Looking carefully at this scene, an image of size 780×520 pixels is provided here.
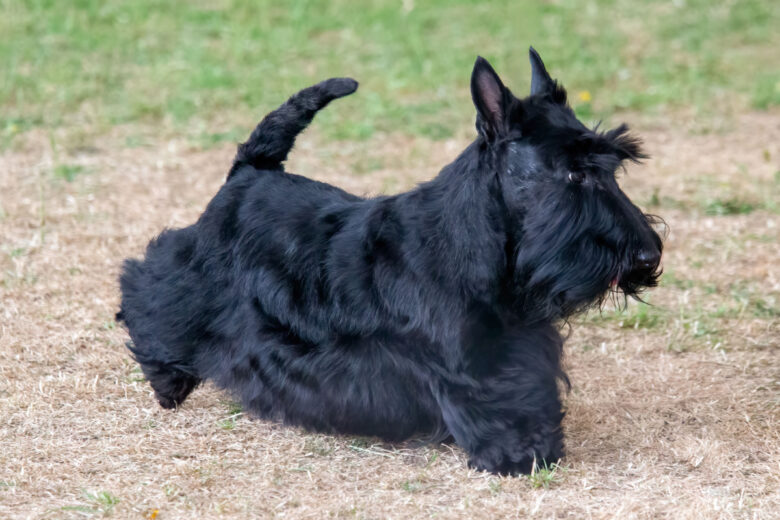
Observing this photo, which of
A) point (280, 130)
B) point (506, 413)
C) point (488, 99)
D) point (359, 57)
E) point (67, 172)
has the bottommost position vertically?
point (506, 413)

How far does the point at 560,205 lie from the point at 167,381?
158cm

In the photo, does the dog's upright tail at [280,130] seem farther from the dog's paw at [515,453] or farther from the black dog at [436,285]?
the dog's paw at [515,453]

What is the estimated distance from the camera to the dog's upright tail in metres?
3.73

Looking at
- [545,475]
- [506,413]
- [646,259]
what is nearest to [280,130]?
[506,413]

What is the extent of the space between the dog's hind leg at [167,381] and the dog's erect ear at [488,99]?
1411 millimetres

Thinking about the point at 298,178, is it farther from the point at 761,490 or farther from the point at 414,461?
the point at 761,490

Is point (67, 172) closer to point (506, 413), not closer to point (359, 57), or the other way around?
point (359, 57)

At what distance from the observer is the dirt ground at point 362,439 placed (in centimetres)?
303

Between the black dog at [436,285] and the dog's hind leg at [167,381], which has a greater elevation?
the black dog at [436,285]

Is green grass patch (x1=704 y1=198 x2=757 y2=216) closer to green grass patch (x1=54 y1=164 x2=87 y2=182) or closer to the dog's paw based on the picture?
the dog's paw

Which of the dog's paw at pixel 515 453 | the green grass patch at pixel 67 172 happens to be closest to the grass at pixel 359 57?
the green grass patch at pixel 67 172

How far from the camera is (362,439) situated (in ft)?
11.4

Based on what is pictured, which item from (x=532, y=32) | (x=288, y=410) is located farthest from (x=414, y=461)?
(x=532, y=32)

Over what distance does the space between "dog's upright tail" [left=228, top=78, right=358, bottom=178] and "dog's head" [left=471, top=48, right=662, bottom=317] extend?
0.86 meters
